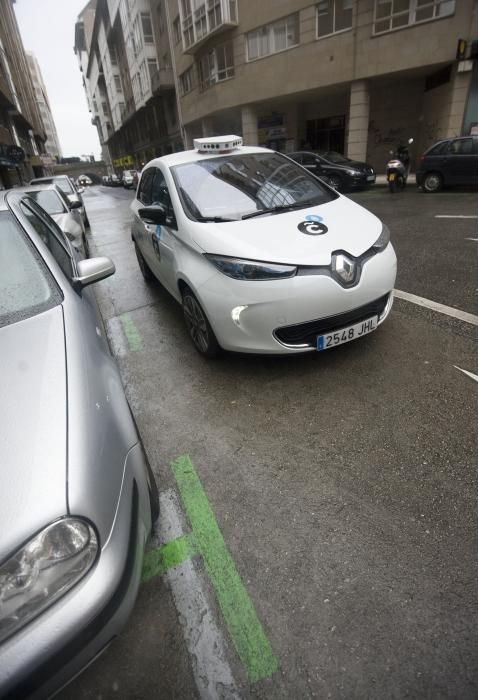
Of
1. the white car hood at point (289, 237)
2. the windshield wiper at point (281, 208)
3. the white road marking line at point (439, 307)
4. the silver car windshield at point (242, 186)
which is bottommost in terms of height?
the white road marking line at point (439, 307)

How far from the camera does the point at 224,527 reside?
6.42 feet

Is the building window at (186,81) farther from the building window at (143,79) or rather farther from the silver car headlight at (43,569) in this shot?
the silver car headlight at (43,569)

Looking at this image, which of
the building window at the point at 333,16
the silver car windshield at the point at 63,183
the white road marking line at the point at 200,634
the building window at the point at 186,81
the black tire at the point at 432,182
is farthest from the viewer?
the building window at the point at 186,81

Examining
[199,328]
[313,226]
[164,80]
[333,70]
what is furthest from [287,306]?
[164,80]

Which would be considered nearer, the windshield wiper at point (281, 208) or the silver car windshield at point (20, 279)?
the silver car windshield at point (20, 279)

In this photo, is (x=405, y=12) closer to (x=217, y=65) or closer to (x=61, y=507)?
(x=217, y=65)

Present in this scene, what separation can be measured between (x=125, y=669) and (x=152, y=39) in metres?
44.7

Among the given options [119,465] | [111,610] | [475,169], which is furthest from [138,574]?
[475,169]

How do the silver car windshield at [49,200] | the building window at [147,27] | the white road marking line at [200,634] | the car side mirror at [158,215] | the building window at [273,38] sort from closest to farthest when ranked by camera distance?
the white road marking line at [200,634]
the car side mirror at [158,215]
the silver car windshield at [49,200]
the building window at [273,38]
the building window at [147,27]

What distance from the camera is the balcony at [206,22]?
21538 mm

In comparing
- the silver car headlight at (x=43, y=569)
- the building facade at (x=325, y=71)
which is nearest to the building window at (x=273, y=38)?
the building facade at (x=325, y=71)

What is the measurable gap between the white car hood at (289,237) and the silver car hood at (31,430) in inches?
57.6

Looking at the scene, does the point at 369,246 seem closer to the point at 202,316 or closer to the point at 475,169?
the point at 202,316

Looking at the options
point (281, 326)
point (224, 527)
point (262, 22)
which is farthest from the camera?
point (262, 22)
